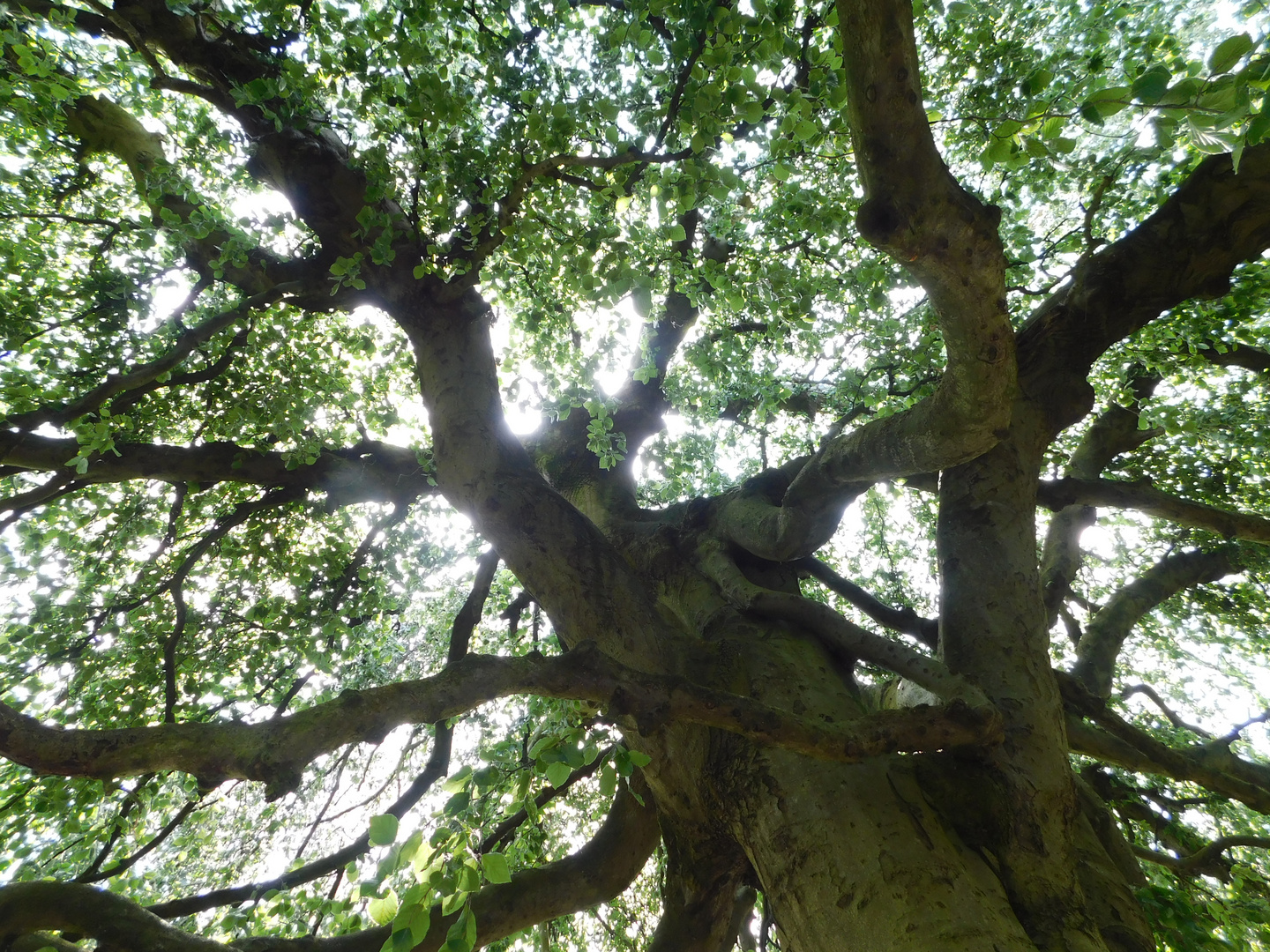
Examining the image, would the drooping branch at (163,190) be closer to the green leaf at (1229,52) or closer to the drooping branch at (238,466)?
the drooping branch at (238,466)

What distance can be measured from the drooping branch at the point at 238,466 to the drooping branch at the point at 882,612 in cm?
335

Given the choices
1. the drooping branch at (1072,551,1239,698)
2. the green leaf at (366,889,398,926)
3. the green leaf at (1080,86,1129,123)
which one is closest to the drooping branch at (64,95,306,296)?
the green leaf at (366,889,398,926)

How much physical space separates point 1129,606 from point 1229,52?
5154 millimetres

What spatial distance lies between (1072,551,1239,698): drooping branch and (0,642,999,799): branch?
2870mm

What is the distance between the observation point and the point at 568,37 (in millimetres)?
5043

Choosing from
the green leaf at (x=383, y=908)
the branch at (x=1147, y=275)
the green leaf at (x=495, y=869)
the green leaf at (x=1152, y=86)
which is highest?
the branch at (x=1147, y=275)

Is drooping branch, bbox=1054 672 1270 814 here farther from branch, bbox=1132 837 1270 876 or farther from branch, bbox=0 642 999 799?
branch, bbox=0 642 999 799

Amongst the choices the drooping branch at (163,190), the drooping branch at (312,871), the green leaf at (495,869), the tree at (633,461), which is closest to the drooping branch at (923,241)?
the tree at (633,461)

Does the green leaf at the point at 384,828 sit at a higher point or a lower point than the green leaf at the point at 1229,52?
lower

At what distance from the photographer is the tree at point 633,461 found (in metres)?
2.03

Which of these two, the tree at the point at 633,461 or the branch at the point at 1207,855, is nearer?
the tree at the point at 633,461

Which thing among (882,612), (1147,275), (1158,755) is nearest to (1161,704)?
(1158,755)

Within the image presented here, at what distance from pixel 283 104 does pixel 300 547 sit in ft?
12.6

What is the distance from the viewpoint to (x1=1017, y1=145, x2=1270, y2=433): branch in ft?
9.75
